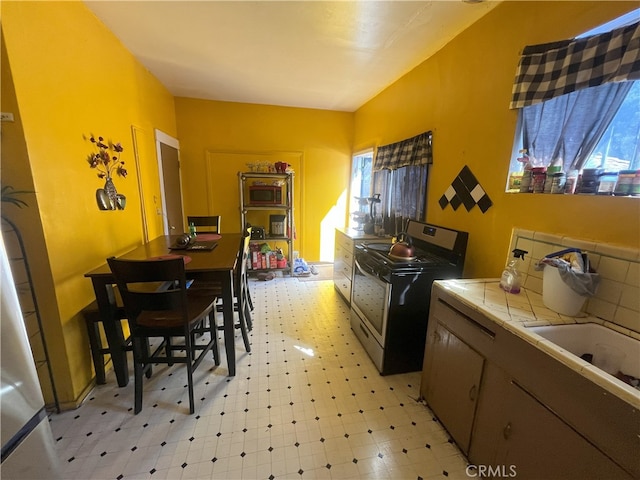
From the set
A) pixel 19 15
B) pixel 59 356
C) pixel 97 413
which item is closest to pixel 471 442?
pixel 97 413

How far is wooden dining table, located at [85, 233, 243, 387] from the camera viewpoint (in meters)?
1.63

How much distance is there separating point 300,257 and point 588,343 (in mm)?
3689

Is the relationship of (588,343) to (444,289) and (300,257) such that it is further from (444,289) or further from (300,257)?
(300,257)

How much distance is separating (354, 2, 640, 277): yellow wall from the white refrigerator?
88.7 inches

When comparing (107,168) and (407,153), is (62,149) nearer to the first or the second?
(107,168)

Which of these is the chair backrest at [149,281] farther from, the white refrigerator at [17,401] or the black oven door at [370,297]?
the black oven door at [370,297]

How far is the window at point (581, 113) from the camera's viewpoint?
3.72ft

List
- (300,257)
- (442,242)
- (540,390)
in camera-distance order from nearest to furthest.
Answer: (540,390)
(442,242)
(300,257)

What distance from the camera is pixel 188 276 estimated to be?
5.85 feet

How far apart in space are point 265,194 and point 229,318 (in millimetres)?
2343

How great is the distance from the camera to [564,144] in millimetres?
1396

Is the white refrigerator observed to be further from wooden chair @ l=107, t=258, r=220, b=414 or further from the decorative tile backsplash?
the decorative tile backsplash

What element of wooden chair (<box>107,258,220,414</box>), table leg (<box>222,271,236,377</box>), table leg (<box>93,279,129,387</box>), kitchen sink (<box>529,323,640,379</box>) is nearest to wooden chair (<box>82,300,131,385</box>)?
table leg (<box>93,279,129,387</box>)

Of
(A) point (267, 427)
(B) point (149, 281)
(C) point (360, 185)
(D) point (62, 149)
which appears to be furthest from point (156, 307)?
(C) point (360, 185)
